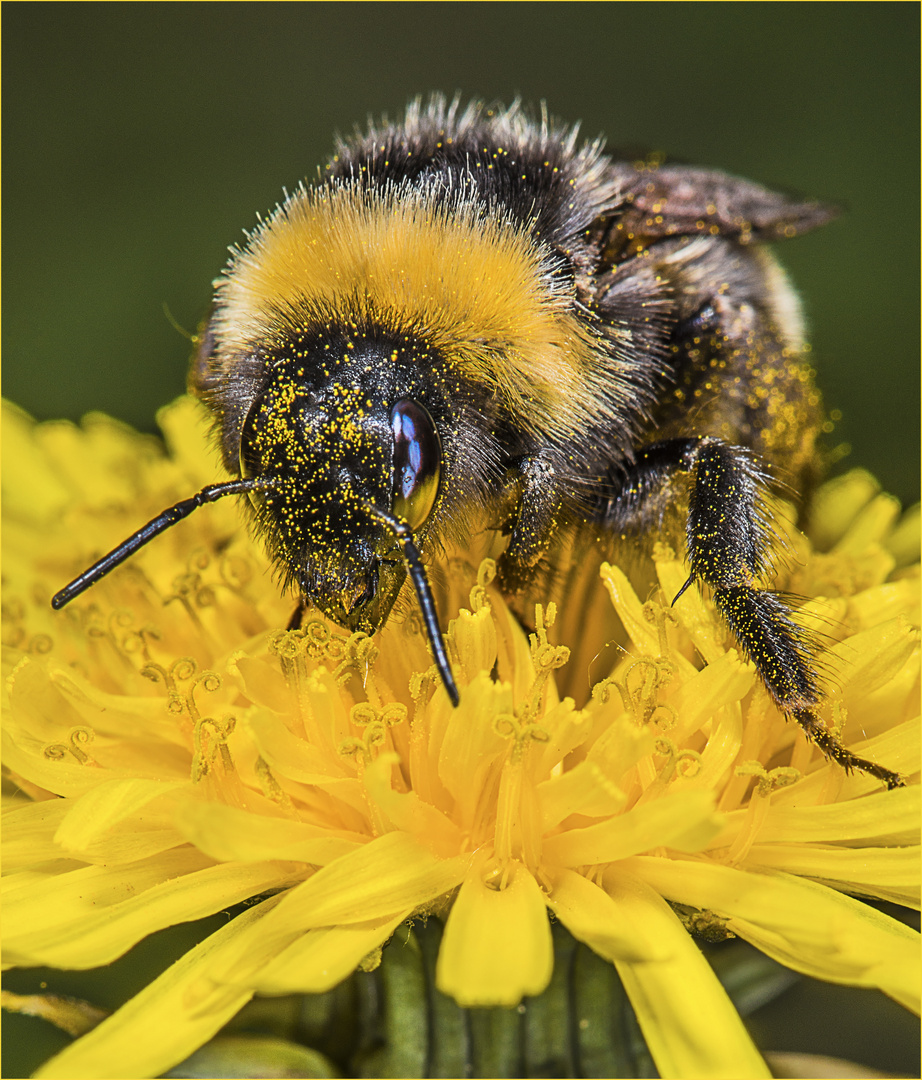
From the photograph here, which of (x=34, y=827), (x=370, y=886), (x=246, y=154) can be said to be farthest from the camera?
(x=246, y=154)

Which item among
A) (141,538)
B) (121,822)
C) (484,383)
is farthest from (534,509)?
(121,822)

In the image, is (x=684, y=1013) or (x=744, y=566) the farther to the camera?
(x=744, y=566)

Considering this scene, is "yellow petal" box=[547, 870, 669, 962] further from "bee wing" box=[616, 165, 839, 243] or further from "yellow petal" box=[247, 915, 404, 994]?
"bee wing" box=[616, 165, 839, 243]

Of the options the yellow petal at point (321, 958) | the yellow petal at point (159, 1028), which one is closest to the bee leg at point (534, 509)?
the yellow petal at point (321, 958)

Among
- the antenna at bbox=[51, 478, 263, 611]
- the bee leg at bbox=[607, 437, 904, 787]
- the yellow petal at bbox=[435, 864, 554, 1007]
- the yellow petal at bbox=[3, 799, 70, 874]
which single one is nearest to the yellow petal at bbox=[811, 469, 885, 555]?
Result: the bee leg at bbox=[607, 437, 904, 787]

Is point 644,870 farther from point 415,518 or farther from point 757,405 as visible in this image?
point 757,405

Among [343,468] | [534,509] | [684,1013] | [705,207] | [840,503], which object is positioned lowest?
[840,503]

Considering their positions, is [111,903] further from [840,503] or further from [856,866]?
[840,503]
